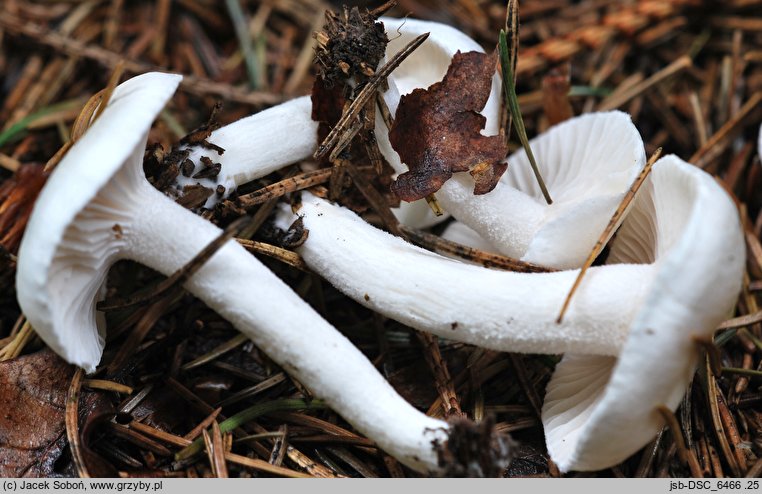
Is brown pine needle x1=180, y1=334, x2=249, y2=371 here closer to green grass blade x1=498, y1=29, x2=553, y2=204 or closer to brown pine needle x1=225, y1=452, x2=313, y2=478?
brown pine needle x1=225, y1=452, x2=313, y2=478

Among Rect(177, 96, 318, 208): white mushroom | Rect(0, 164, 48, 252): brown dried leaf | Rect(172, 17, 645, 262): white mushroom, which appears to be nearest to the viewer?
Rect(172, 17, 645, 262): white mushroom

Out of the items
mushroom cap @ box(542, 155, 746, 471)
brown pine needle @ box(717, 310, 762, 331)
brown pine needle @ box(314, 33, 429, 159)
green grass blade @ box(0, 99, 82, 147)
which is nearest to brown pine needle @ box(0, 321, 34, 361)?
green grass blade @ box(0, 99, 82, 147)

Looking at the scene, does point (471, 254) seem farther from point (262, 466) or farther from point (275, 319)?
point (262, 466)

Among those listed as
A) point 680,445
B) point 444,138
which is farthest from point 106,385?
point 680,445

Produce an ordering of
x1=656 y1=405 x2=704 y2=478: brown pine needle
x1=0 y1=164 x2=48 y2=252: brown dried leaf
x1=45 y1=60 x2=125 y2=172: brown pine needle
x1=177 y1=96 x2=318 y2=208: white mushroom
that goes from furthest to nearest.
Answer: x1=0 y1=164 x2=48 y2=252: brown dried leaf → x1=177 y1=96 x2=318 y2=208: white mushroom → x1=45 y1=60 x2=125 y2=172: brown pine needle → x1=656 y1=405 x2=704 y2=478: brown pine needle

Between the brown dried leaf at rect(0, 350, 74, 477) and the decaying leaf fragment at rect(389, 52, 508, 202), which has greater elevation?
the decaying leaf fragment at rect(389, 52, 508, 202)

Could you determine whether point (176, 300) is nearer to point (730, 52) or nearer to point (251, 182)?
point (251, 182)
